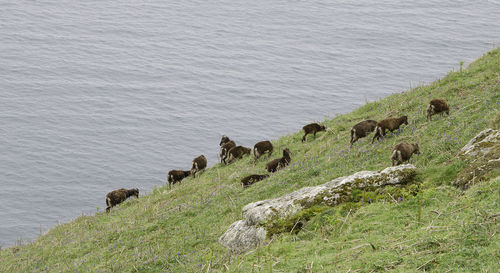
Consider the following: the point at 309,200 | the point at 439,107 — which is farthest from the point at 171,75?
the point at 309,200

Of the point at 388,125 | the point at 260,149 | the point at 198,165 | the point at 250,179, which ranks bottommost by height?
the point at 198,165

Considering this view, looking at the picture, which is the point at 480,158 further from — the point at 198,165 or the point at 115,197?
the point at 115,197

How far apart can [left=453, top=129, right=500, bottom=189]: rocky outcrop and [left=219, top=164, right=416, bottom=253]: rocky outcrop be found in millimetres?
1044

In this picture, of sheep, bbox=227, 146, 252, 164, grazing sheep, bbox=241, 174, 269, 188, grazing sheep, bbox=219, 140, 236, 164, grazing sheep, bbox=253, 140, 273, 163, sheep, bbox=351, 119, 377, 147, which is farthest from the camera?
grazing sheep, bbox=219, 140, 236, 164

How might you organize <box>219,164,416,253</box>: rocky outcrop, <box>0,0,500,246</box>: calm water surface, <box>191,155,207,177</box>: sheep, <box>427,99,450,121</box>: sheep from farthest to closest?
<box>0,0,500,246</box>: calm water surface → <box>191,155,207,177</box>: sheep → <box>427,99,450,121</box>: sheep → <box>219,164,416,253</box>: rocky outcrop

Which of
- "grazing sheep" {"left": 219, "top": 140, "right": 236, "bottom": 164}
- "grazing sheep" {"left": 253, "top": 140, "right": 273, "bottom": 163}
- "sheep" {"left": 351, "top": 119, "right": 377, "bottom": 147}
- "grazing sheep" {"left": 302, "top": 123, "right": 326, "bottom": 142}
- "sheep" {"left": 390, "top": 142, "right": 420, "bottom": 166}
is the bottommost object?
"grazing sheep" {"left": 219, "top": 140, "right": 236, "bottom": 164}

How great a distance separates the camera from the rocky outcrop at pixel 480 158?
32.1 ft

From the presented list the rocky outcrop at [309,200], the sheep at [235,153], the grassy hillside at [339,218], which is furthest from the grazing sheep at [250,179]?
the rocky outcrop at [309,200]

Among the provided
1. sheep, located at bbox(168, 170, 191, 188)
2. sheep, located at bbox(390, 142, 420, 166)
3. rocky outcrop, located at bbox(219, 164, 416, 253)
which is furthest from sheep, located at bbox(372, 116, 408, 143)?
sheep, located at bbox(168, 170, 191, 188)

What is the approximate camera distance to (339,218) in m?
9.65

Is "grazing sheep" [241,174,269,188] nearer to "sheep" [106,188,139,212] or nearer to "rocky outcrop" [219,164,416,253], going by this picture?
"rocky outcrop" [219,164,416,253]

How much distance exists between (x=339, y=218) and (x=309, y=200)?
1316mm

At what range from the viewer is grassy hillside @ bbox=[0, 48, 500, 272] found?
7.36 m

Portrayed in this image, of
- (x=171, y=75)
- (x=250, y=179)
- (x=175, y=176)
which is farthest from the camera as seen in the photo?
(x=171, y=75)
